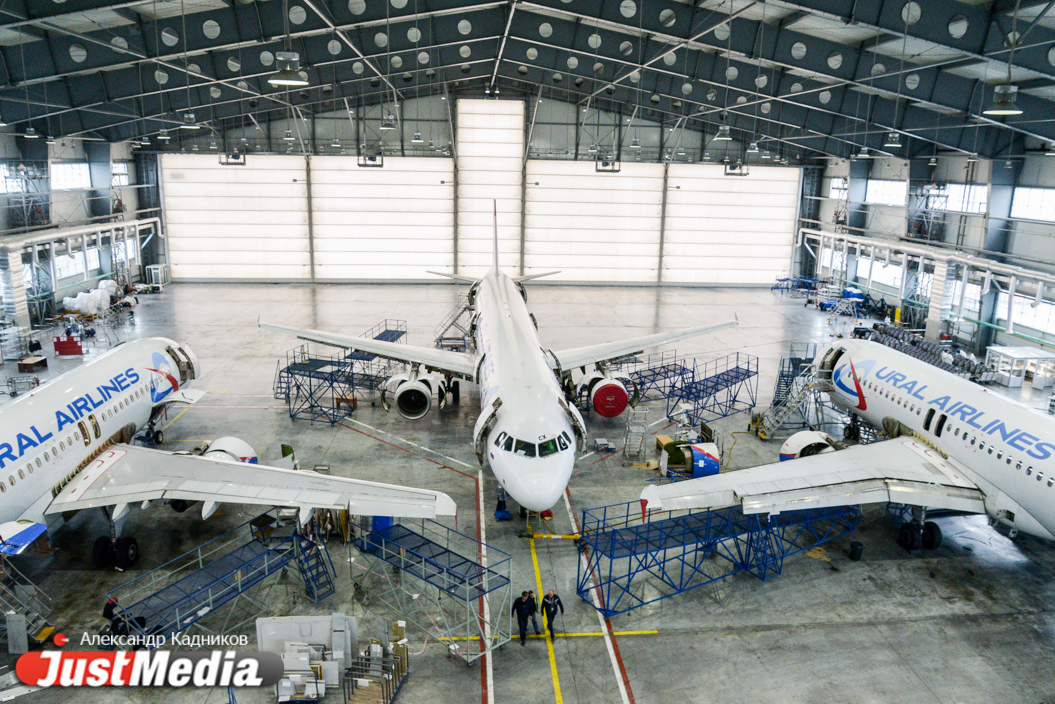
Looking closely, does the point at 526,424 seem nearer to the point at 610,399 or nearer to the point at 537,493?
the point at 537,493

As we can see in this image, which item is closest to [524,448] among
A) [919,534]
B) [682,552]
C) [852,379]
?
[682,552]

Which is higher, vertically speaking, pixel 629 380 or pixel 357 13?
pixel 357 13

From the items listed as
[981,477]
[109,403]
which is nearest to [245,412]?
[109,403]

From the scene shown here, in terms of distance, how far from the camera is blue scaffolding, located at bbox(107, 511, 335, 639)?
15.9 m

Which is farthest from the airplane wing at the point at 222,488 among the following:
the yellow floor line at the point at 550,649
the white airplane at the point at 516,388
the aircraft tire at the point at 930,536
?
the aircraft tire at the point at 930,536

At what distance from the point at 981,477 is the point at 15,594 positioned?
27.8 m

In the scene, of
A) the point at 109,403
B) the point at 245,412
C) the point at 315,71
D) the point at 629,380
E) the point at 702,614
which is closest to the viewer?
the point at 702,614

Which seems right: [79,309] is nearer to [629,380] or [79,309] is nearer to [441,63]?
[441,63]

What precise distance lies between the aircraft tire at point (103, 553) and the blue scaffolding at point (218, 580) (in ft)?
4.34

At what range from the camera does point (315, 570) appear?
63.9ft

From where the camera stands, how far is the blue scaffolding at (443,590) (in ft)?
54.5

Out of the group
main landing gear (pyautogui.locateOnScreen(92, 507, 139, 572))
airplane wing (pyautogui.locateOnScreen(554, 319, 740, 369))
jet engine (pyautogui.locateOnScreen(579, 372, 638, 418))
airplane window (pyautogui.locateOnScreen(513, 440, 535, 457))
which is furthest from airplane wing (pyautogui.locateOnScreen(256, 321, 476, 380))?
main landing gear (pyautogui.locateOnScreen(92, 507, 139, 572))

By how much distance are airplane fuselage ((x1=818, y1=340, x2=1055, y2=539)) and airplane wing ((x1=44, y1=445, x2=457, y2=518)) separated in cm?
1609

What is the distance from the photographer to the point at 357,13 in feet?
111
